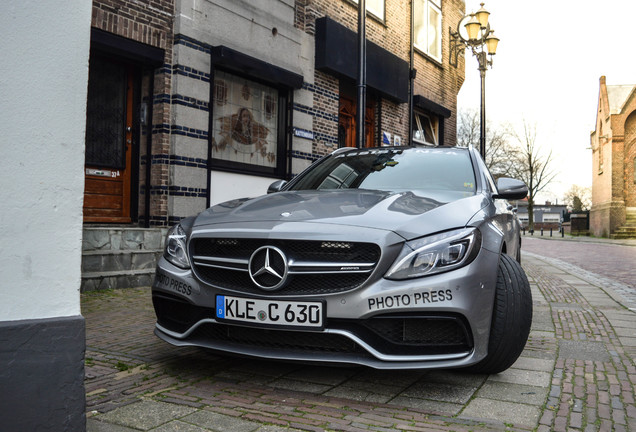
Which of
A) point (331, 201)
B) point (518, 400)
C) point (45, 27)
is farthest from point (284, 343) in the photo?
point (45, 27)

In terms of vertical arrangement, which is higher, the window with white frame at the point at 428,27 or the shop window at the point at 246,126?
the window with white frame at the point at 428,27

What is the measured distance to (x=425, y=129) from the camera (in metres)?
17.8

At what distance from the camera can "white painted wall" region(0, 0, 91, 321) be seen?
2215 millimetres

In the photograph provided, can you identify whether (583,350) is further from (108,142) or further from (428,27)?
(428,27)

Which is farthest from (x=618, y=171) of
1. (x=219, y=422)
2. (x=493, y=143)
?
(x=219, y=422)

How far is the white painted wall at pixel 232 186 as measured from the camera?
9.43 meters

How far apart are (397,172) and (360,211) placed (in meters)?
1.32

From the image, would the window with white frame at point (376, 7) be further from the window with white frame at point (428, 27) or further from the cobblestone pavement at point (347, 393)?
the cobblestone pavement at point (347, 393)

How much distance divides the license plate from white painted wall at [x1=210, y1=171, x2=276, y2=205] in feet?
20.9

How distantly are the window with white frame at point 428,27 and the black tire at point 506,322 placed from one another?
14.3m

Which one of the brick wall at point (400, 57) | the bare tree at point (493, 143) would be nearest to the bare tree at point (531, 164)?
the bare tree at point (493, 143)

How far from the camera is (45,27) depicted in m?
2.33

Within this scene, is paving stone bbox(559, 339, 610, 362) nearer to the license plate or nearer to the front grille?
the front grille

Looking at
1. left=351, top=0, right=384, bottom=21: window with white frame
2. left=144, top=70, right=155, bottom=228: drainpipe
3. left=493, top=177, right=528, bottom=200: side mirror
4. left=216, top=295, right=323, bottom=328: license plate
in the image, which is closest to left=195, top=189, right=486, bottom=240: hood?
left=216, top=295, right=323, bottom=328: license plate
